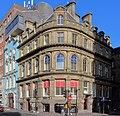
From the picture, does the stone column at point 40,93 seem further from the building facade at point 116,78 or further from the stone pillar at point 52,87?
the building facade at point 116,78

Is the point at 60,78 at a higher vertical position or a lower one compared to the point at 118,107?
higher

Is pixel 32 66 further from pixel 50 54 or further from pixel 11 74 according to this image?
pixel 11 74

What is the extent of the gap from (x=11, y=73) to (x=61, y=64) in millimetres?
22749

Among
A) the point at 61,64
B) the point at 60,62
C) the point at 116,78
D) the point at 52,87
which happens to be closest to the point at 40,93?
the point at 52,87

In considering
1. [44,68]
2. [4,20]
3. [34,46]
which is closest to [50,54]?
[44,68]

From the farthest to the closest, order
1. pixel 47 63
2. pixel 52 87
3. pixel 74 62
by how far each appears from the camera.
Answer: pixel 47 63
pixel 74 62
pixel 52 87

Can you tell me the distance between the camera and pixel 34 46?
50250 millimetres

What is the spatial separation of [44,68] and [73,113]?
10402 millimetres

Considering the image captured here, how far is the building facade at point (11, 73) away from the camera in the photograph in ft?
196

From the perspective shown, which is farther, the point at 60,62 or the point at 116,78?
the point at 116,78

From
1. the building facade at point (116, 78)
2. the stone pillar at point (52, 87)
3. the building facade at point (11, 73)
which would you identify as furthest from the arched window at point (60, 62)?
the building facade at point (116, 78)

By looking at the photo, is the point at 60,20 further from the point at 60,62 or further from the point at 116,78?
the point at 116,78

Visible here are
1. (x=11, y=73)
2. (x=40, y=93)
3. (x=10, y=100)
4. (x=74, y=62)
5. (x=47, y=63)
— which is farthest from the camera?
(x=11, y=73)

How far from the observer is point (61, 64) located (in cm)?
4431
